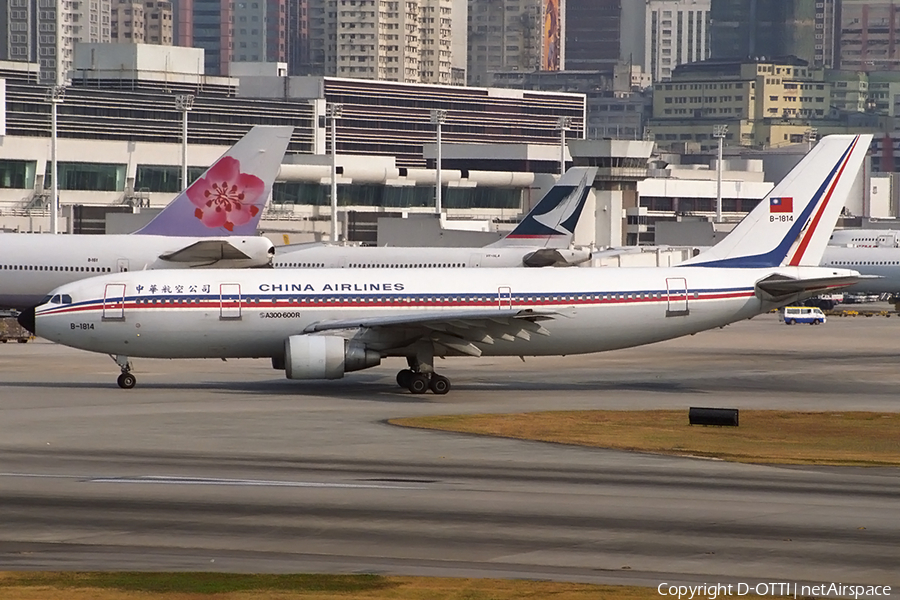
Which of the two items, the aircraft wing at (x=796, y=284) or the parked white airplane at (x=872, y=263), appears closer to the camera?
the aircraft wing at (x=796, y=284)

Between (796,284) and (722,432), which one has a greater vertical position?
(796,284)

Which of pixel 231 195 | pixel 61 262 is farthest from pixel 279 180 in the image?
pixel 61 262

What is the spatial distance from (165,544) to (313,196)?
5069 inches

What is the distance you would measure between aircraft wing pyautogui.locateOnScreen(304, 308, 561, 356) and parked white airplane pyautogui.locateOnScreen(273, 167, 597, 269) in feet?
92.1

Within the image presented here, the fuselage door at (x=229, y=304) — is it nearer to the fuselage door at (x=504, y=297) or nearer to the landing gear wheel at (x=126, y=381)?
the landing gear wheel at (x=126, y=381)

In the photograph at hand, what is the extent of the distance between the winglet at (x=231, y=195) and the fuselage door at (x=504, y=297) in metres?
20.3

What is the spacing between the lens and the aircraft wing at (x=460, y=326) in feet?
150

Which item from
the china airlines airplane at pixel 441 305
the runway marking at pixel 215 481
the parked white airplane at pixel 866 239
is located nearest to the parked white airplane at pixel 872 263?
the parked white airplane at pixel 866 239

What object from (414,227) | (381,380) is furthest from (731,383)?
(414,227)

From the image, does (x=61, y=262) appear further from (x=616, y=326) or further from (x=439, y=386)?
(x=616, y=326)

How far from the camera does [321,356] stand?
45906 mm

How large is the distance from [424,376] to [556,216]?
45.5 metres

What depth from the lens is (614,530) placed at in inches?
961

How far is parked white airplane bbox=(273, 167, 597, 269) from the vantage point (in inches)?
3000
